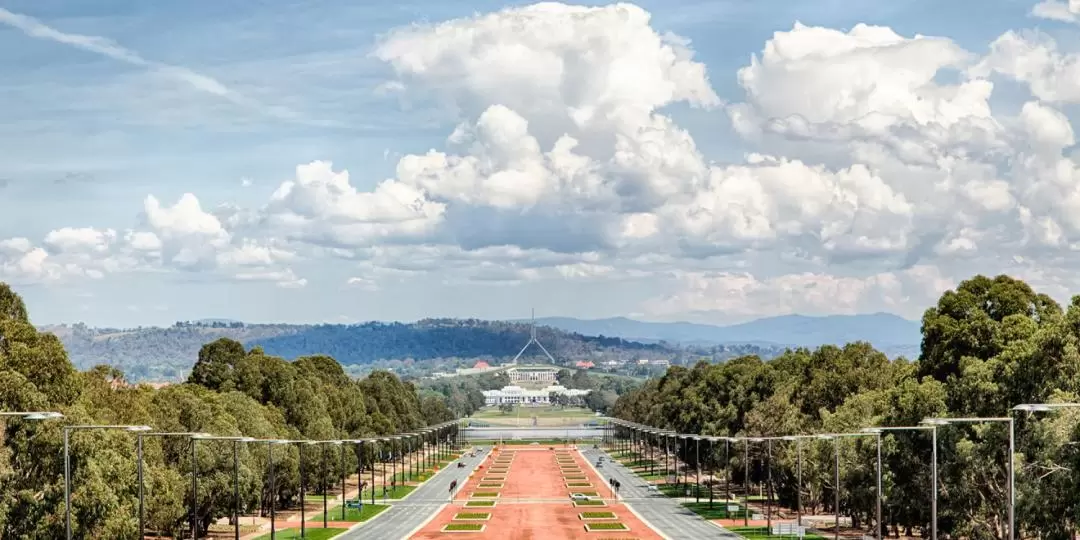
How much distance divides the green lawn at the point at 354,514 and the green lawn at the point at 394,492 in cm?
1300

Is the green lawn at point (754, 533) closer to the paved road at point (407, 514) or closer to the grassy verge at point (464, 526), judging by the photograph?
the grassy verge at point (464, 526)

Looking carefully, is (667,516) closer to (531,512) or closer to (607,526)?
(531,512)

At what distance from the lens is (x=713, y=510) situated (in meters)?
133

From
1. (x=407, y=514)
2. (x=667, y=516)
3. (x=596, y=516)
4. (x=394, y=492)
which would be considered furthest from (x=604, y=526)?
(x=394, y=492)

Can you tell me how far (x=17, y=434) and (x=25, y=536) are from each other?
5.01 meters

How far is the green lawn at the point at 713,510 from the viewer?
126 m

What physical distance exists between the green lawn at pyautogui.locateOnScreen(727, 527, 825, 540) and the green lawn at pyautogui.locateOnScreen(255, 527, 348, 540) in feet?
102

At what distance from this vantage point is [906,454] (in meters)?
87.8

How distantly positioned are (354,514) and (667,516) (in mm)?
28856

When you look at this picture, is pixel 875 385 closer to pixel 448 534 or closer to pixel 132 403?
pixel 448 534

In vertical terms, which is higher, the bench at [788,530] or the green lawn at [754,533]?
the bench at [788,530]

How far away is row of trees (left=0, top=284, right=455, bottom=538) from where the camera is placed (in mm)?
69875

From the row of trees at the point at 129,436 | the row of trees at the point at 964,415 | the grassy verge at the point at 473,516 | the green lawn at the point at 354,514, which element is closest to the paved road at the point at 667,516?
the row of trees at the point at 964,415

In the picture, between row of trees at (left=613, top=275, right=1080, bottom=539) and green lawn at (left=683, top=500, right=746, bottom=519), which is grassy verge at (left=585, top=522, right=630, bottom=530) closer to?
green lawn at (left=683, top=500, right=746, bottom=519)
